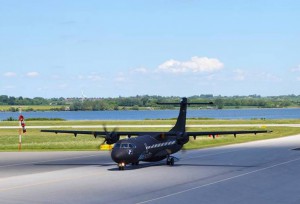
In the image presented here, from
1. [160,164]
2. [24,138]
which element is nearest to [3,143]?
[24,138]

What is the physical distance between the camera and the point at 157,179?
3509 cm

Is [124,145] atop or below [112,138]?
below

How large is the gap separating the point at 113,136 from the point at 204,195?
16.6m

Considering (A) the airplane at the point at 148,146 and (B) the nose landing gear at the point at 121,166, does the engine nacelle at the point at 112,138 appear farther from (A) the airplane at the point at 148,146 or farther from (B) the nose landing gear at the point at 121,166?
(B) the nose landing gear at the point at 121,166

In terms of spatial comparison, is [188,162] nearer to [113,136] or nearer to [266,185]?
[113,136]

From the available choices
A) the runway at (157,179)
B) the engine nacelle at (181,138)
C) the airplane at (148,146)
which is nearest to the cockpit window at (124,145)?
the airplane at (148,146)

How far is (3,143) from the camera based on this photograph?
238 ft

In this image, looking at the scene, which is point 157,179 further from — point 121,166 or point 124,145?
point 121,166

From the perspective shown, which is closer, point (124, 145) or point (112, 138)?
point (124, 145)

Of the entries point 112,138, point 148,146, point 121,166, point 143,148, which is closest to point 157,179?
point 121,166

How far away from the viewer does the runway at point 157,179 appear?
28000 millimetres

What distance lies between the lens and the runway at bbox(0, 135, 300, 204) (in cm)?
2800

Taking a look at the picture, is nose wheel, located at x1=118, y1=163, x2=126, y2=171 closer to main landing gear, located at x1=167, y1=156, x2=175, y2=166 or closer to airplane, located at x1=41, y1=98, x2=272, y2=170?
airplane, located at x1=41, y1=98, x2=272, y2=170

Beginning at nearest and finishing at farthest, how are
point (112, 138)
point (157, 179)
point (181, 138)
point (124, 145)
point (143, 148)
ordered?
point (157, 179), point (124, 145), point (143, 148), point (112, 138), point (181, 138)
